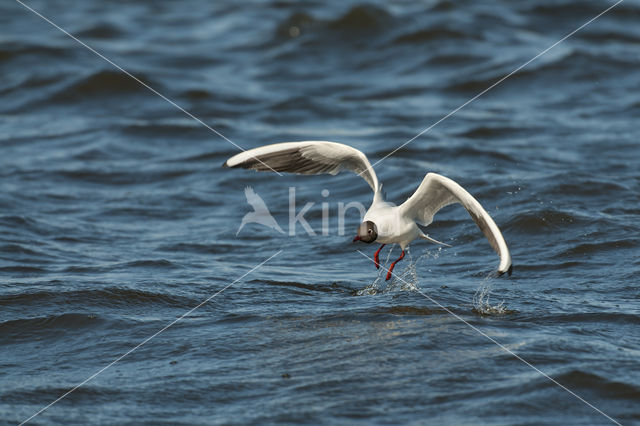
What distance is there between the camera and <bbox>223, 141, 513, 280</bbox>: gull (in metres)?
6.33

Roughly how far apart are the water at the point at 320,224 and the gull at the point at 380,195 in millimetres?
561

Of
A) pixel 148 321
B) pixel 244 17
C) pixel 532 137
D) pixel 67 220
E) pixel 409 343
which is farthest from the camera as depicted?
pixel 244 17

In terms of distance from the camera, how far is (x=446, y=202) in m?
6.89

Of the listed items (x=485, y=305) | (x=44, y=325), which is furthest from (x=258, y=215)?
(x=485, y=305)

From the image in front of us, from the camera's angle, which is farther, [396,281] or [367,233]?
[396,281]

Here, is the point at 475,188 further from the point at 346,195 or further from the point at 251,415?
the point at 251,415

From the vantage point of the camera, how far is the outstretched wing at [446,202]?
19.4ft

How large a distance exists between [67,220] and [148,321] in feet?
12.3

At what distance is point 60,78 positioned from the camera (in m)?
16.8

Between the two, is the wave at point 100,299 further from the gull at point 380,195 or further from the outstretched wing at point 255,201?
the outstretched wing at point 255,201

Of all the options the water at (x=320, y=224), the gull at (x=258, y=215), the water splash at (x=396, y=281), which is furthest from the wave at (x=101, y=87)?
the water splash at (x=396, y=281)

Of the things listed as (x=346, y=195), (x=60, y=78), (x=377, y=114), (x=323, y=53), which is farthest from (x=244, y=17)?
(x=346, y=195)

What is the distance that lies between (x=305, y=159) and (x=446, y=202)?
4.33 ft

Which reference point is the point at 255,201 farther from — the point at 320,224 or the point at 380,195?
the point at 380,195
